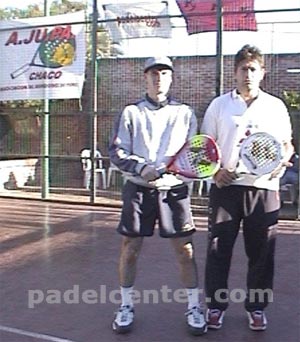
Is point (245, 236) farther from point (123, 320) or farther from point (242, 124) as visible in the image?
point (123, 320)

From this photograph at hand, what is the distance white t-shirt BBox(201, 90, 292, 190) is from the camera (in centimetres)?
421

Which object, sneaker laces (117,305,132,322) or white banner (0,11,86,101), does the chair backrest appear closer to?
white banner (0,11,86,101)

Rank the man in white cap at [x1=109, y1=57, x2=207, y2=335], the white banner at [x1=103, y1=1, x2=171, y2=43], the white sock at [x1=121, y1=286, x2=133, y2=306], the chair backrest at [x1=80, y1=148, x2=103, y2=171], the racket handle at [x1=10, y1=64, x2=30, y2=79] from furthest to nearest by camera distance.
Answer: the racket handle at [x1=10, y1=64, x2=30, y2=79]
the chair backrest at [x1=80, y1=148, x2=103, y2=171]
the white banner at [x1=103, y1=1, x2=171, y2=43]
the white sock at [x1=121, y1=286, x2=133, y2=306]
the man in white cap at [x1=109, y1=57, x2=207, y2=335]

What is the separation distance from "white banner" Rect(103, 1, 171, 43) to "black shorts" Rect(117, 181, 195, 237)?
618cm

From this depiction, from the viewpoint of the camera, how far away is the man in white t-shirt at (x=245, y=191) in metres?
4.21

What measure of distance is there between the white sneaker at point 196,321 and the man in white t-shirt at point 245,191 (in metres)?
0.09

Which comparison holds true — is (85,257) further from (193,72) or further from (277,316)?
(193,72)

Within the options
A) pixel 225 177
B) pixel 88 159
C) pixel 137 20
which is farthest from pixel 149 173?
pixel 88 159

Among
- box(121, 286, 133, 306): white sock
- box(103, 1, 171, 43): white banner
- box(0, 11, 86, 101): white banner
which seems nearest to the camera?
box(121, 286, 133, 306): white sock

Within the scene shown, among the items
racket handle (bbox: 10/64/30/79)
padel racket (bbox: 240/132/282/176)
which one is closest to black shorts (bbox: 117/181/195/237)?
padel racket (bbox: 240/132/282/176)

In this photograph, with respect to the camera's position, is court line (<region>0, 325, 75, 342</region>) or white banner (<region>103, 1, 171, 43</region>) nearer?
court line (<region>0, 325, 75, 342</region>)

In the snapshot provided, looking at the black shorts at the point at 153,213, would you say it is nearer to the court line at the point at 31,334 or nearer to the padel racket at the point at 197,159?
the padel racket at the point at 197,159

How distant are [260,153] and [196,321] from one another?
1207mm

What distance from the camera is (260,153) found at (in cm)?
412
